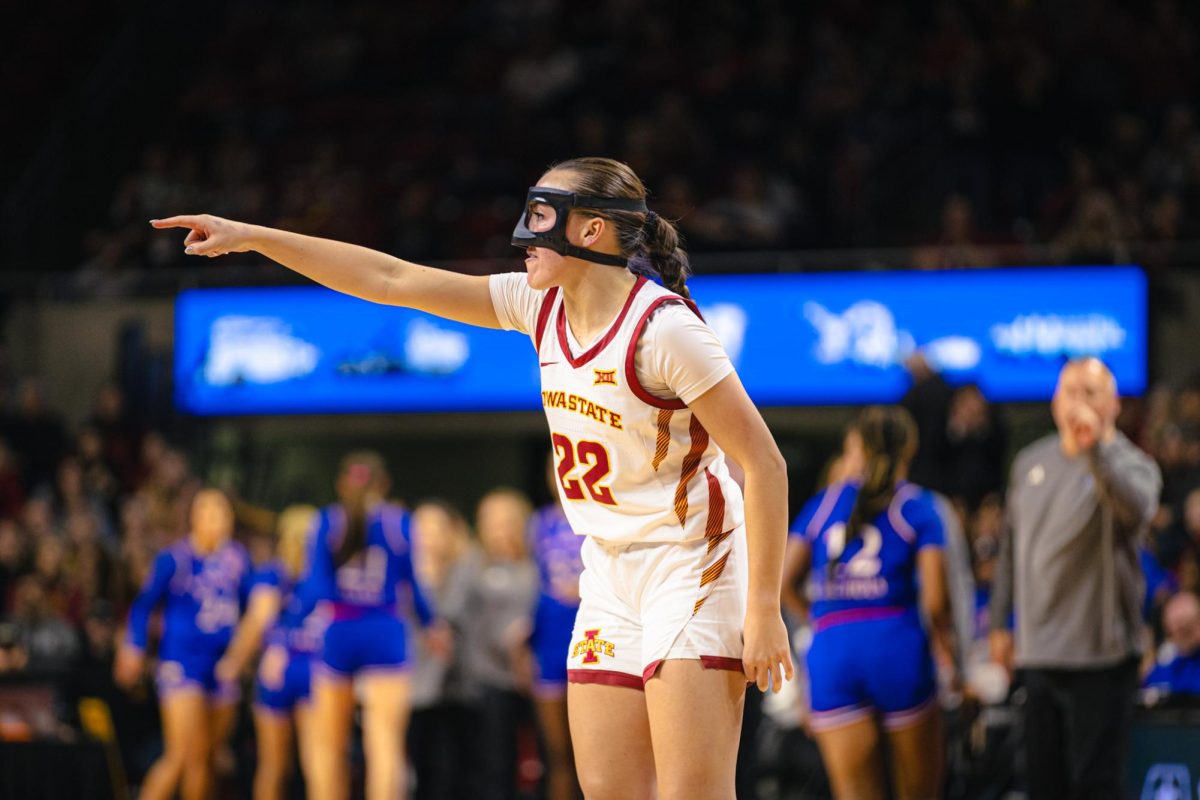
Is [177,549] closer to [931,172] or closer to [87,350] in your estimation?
[87,350]

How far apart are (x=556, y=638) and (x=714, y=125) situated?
7.14 m

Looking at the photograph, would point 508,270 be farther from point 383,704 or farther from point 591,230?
point 591,230

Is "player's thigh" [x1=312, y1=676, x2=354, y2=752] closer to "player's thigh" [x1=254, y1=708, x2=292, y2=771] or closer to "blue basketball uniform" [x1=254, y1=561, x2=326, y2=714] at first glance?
"blue basketball uniform" [x1=254, y1=561, x2=326, y2=714]

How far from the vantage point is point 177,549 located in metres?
10.6

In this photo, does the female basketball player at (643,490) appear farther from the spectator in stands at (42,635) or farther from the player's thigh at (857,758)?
the spectator in stands at (42,635)

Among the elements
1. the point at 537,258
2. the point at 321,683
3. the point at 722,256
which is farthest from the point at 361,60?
the point at 537,258

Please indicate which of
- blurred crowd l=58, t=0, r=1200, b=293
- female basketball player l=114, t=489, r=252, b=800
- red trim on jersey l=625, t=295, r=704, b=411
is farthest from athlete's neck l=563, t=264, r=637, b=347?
blurred crowd l=58, t=0, r=1200, b=293

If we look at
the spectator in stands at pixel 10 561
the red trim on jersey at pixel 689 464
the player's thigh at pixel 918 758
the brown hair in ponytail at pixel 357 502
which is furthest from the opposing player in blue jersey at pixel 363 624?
the red trim on jersey at pixel 689 464

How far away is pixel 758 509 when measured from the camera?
3969 millimetres

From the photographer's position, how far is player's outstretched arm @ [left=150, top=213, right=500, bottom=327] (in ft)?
14.3

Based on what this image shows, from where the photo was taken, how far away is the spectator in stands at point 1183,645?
8234mm

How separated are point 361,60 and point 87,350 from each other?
18.8ft

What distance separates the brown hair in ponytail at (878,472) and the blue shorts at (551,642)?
3.41 m

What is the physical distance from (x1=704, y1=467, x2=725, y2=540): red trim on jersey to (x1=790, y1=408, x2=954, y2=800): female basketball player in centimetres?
270
